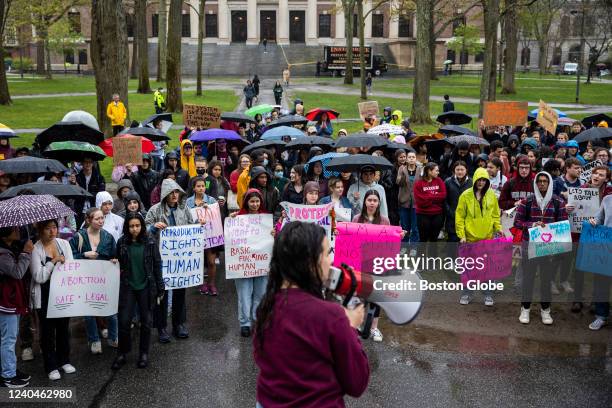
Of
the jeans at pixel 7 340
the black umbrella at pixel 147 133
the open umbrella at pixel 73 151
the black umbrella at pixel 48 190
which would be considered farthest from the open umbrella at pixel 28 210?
the black umbrella at pixel 147 133

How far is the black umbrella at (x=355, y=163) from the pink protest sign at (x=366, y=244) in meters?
1.43

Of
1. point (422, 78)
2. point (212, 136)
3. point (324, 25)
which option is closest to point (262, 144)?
point (212, 136)

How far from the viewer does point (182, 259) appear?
7.82 m

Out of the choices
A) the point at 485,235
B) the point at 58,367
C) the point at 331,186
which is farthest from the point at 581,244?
the point at 58,367

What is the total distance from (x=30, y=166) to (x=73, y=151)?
166cm

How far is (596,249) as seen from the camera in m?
8.09

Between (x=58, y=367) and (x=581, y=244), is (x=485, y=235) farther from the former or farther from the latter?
(x=58, y=367)

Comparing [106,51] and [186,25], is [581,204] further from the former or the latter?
[186,25]

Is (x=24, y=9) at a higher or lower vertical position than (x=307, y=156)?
higher

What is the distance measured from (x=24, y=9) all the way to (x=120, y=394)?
47.2 m

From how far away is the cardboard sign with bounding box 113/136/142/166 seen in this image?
10570 mm

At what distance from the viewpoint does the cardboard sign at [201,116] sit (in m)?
15.0

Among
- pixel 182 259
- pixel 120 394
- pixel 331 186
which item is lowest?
pixel 120 394

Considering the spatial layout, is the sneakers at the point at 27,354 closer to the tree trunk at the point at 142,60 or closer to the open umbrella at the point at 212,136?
the open umbrella at the point at 212,136
